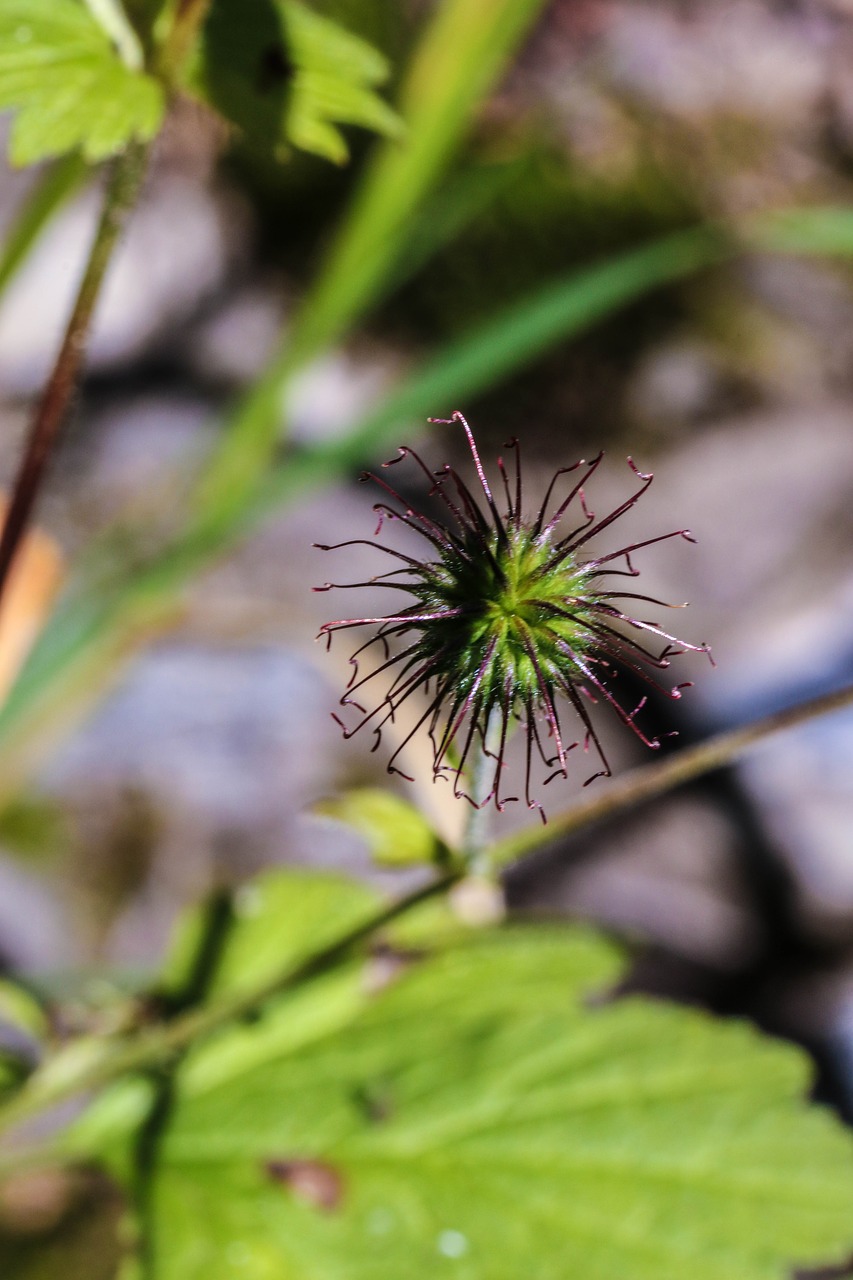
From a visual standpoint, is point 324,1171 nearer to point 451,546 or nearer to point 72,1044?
point 72,1044

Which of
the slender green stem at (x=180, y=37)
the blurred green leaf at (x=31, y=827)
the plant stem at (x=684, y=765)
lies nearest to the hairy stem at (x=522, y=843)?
the plant stem at (x=684, y=765)

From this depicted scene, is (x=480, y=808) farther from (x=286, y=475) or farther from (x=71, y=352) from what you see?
(x=286, y=475)

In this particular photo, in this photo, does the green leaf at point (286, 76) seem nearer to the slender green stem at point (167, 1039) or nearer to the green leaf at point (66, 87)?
the green leaf at point (66, 87)

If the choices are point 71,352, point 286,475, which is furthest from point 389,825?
point 286,475

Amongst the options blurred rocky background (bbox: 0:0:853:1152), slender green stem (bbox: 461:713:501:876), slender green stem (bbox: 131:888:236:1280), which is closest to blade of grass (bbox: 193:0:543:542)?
blurred rocky background (bbox: 0:0:853:1152)

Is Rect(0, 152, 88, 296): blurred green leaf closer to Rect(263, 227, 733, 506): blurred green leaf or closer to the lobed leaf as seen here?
Rect(263, 227, 733, 506): blurred green leaf
